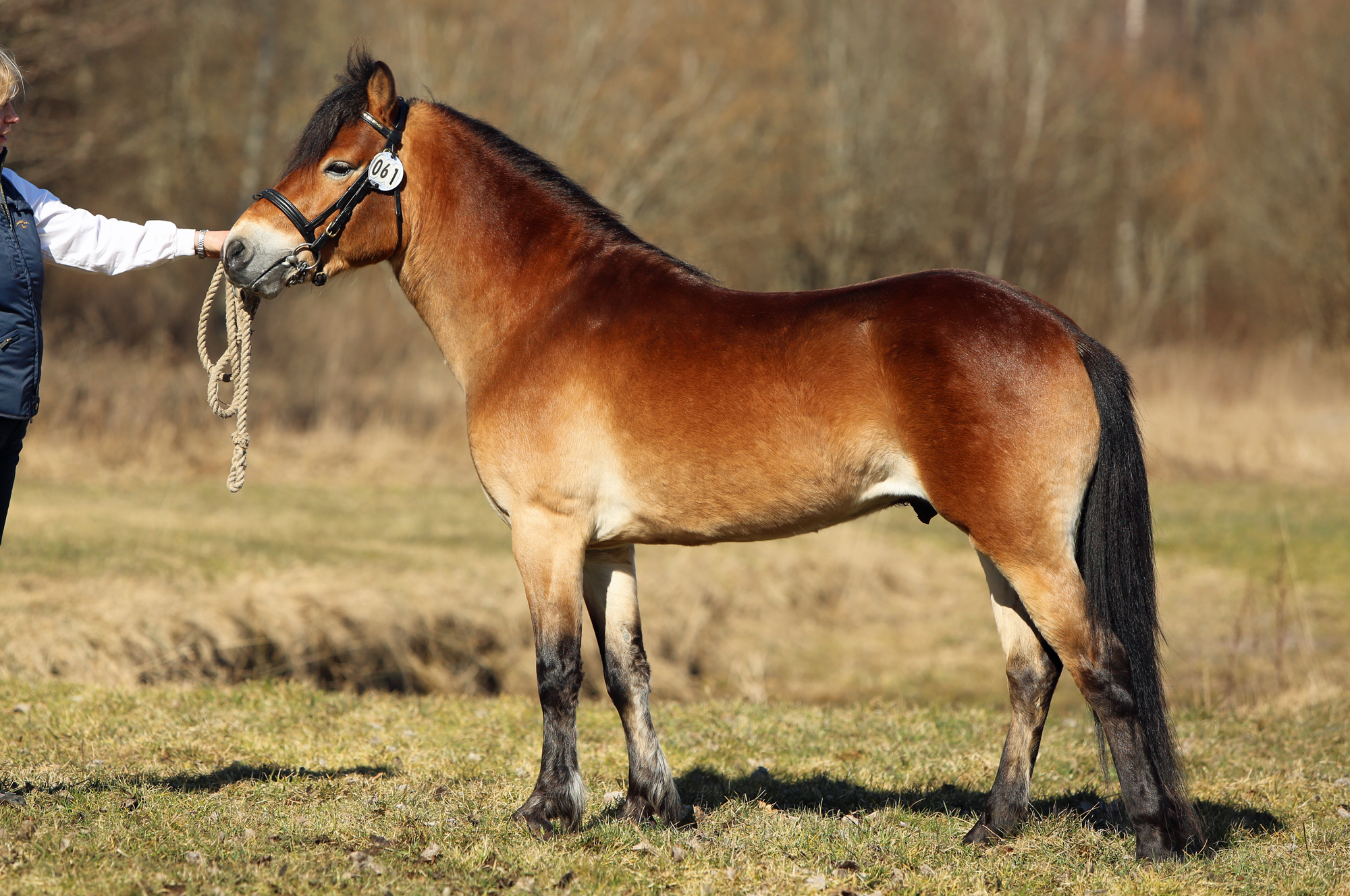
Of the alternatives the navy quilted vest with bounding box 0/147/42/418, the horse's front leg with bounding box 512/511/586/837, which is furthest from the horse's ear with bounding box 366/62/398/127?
the horse's front leg with bounding box 512/511/586/837

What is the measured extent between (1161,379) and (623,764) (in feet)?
61.7

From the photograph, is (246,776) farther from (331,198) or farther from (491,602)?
(491,602)

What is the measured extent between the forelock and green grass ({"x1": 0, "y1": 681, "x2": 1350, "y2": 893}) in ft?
7.83

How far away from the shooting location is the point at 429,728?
19.2 feet

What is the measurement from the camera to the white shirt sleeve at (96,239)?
3928mm

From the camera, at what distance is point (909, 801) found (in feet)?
15.9

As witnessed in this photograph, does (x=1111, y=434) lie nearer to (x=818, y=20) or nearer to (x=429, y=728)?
(x=429, y=728)

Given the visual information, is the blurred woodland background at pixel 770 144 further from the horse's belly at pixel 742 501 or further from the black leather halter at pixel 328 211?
the horse's belly at pixel 742 501

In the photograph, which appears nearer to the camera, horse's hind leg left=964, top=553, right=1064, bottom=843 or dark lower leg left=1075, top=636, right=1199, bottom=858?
dark lower leg left=1075, top=636, right=1199, bottom=858

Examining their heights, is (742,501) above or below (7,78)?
below

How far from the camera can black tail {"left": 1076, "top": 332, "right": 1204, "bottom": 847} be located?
362 cm

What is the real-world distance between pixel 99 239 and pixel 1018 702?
3711 millimetres

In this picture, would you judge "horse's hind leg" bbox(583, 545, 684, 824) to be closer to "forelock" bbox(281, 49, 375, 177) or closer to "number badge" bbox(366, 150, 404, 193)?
"number badge" bbox(366, 150, 404, 193)

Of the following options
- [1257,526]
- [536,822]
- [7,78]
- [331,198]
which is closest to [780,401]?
[536,822]
